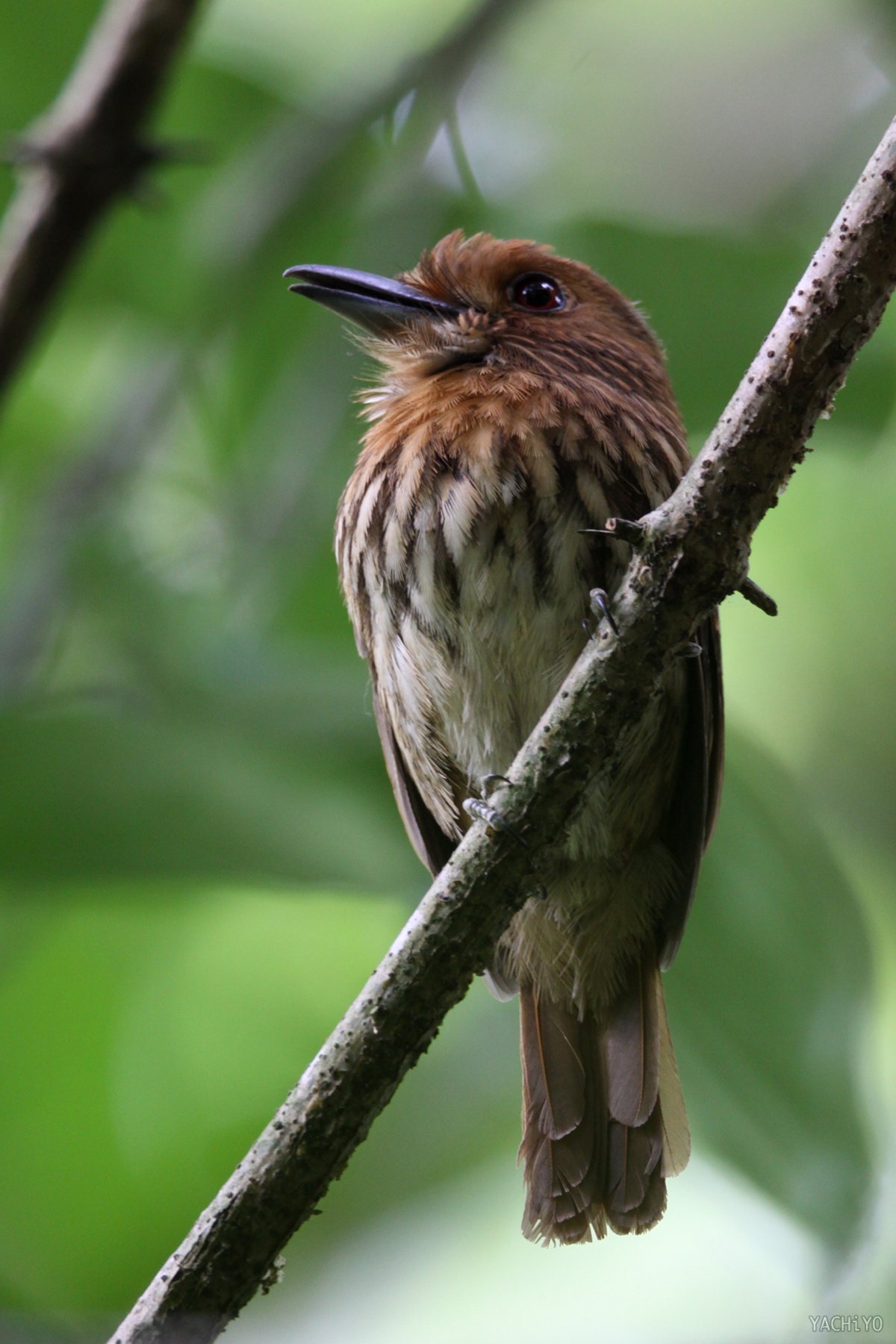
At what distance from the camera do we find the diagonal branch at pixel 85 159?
5.81 ft

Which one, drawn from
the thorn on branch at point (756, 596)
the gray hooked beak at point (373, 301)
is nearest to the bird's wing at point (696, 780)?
the thorn on branch at point (756, 596)

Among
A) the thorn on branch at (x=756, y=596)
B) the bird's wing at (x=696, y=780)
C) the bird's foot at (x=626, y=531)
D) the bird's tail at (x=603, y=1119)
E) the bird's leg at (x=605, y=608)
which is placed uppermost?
the bird's foot at (x=626, y=531)

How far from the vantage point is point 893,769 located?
3.56 meters

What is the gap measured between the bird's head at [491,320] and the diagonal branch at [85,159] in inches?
26.5

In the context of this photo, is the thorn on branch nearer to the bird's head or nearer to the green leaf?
the bird's head

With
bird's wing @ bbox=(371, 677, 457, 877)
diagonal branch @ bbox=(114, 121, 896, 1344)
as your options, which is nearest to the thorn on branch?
diagonal branch @ bbox=(114, 121, 896, 1344)

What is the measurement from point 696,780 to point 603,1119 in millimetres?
689

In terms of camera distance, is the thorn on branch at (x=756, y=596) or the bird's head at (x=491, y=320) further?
the bird's head at (x=491, y=320)

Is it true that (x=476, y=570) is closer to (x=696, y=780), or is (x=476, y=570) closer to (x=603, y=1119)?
(x=696, y=780)

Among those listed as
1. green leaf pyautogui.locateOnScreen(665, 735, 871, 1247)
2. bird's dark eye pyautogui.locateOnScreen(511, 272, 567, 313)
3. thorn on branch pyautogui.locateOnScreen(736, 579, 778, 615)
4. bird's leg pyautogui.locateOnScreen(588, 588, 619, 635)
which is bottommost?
green leaf pyautogui.locateOnScreen(665, 735, 871, 1247)

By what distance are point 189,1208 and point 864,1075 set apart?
1309 mm

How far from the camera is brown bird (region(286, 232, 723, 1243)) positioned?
241cm

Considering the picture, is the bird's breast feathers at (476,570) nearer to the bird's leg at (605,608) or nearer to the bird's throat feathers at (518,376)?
the bird's throat feathers at (518,376)

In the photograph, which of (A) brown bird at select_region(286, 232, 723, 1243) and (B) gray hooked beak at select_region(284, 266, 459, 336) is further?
(B) gray hooked beak at select_region(284, 266, 459, 336)
